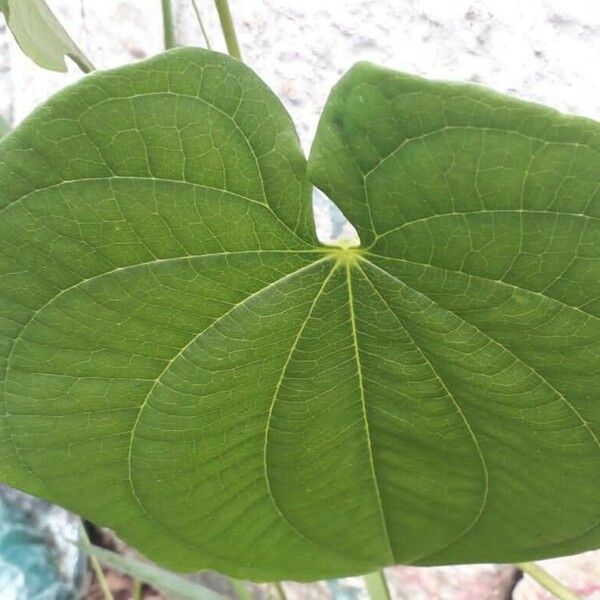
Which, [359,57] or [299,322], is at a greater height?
[359,57]

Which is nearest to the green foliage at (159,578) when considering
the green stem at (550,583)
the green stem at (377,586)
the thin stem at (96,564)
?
the thin stem at (96,564)

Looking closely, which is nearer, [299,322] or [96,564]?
[299,322]

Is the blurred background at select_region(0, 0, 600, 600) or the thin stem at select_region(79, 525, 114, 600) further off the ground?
the blurred background at select_region(0, 0, 600, 600)

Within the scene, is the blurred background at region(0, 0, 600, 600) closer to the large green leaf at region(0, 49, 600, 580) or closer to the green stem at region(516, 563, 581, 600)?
the green stem at region(516, 563, 581, 600)

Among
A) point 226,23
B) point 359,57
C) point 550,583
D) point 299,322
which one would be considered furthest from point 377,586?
point 359,57

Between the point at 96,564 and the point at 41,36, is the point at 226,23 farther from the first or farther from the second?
the point at 96,564

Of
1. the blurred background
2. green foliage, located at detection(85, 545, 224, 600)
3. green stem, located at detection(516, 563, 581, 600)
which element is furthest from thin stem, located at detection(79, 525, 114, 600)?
green stem, located at detection(516, 563, 581, 600)

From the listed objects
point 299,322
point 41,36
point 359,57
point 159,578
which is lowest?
point 159,578
